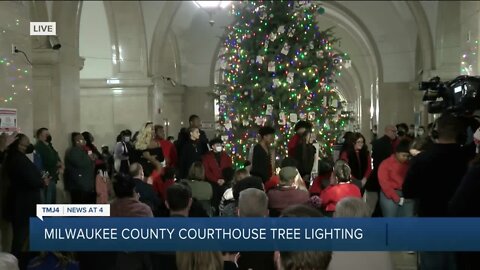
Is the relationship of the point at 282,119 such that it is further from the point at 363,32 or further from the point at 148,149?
the point at 363,32

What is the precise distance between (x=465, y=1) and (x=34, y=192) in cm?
615

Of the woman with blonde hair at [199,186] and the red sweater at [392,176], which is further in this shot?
the red sweater at [392,176]

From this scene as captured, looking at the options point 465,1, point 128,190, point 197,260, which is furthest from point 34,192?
point 465,1

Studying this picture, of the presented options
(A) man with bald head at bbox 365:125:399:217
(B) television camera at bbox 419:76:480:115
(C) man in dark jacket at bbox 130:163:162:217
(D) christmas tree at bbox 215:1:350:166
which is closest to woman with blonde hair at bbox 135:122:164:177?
(C) man in dark jacket at bbox 130:163:162:217

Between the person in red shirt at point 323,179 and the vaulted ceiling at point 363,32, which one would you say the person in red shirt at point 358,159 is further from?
the vaulted ceiling at point 363,32

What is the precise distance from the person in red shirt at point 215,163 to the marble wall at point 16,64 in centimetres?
260

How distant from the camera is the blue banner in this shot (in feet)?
14.9

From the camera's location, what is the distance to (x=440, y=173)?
5234 mm

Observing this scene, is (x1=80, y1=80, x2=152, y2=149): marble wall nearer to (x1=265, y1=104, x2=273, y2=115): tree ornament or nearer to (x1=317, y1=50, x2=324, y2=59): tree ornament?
(x1=265, y1=104, x2=273, y2=115): tree ornament

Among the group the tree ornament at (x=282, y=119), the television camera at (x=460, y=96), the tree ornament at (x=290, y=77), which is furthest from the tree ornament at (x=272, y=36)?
the television camera at (x=460, y=96)

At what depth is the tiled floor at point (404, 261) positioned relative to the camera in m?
8.44

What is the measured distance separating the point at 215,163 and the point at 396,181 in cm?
309

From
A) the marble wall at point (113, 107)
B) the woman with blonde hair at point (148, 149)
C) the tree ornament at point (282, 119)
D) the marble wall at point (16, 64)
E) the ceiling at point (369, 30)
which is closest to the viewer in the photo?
the marble wall at point (16, 64)

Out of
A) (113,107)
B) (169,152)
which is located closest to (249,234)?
(169,152)
